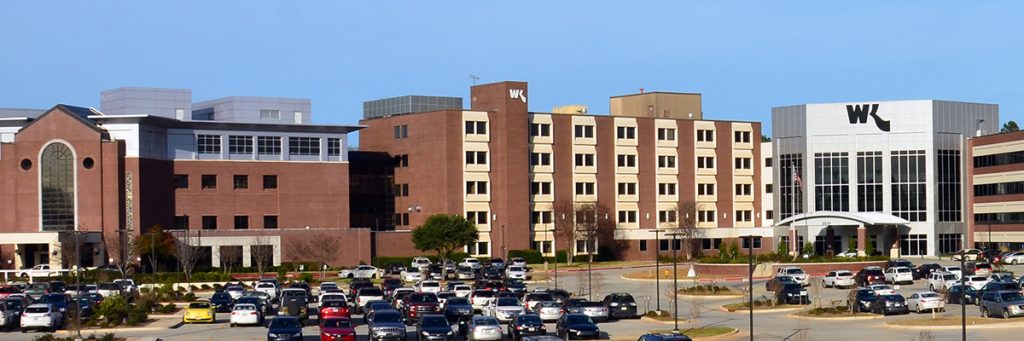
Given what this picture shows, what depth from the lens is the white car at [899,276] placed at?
9638 cm

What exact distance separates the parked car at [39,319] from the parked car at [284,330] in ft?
55.5

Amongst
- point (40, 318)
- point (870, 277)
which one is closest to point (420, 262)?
point (870, 277)

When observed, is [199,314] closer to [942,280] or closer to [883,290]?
[883,290]

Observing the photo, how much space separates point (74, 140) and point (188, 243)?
13552mm

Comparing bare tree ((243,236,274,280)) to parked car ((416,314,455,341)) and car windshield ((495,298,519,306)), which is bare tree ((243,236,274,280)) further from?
parked car ((416,314,455,341))

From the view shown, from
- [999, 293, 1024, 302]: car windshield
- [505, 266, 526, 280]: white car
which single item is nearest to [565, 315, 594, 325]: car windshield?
[999, 293, 1024, 302]: car windshield

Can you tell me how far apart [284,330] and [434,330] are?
600 centimetres

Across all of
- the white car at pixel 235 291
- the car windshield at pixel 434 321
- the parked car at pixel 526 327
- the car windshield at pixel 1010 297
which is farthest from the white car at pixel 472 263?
the car windshield at pixel 1010 297

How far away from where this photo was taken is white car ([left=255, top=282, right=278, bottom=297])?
3438 inches

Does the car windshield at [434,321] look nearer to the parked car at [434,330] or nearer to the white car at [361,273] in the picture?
the parked car at [434,330]

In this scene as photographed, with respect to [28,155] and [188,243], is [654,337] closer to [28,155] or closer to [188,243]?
[188,243]

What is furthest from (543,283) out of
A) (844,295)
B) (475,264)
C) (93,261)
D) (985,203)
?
(985,203)

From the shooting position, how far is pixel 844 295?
284ft

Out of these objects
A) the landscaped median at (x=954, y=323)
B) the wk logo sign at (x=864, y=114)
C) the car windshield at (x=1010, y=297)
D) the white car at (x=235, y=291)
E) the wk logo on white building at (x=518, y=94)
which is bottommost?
the landscaped median at (x=954, y=323)
